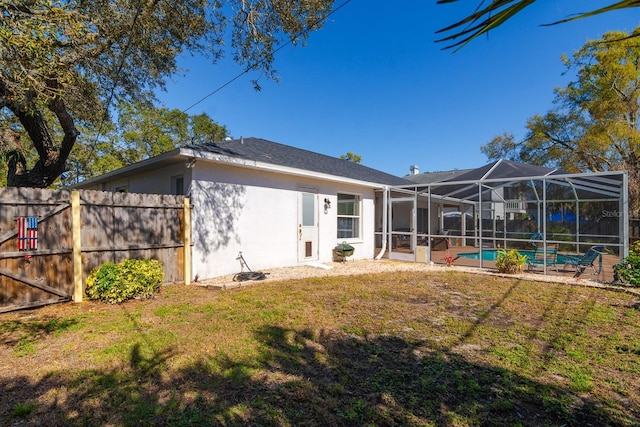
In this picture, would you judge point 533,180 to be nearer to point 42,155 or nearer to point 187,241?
point 187,241

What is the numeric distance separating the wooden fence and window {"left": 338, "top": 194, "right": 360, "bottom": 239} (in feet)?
18.2

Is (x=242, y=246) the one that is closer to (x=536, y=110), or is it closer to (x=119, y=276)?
(x=119, y=276)

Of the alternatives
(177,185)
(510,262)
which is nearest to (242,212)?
(177,185)

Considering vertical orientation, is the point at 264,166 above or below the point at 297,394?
above

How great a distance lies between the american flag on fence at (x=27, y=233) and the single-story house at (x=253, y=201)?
2700 mm

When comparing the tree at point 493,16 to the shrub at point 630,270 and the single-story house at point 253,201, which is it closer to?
the single-story house at point 253,201

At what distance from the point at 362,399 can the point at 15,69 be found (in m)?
6.48

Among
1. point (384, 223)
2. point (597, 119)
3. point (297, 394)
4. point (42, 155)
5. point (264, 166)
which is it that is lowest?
point (297, 394)

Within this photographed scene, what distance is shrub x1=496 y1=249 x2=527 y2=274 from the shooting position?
8.66m

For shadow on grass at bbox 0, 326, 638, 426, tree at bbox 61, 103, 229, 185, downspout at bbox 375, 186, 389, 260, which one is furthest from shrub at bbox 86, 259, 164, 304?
tree at bbox 61, 103, 229, 185

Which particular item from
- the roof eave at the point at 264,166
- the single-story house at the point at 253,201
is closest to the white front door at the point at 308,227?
the single-story house at the point at 253,201

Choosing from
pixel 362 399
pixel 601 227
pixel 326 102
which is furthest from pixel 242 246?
pixel 601 227

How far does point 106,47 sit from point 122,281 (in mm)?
4630

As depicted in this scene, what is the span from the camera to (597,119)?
63.1ft
